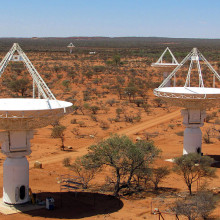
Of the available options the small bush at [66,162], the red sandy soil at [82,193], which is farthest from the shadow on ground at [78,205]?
the small bush at [66,162]

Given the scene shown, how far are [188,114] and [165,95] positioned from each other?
2172 mm

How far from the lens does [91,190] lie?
23891mm

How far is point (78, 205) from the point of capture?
70.7 feet

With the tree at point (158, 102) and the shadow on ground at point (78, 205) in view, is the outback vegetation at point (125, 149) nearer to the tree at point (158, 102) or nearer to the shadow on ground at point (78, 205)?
the tree at point (158, 102)

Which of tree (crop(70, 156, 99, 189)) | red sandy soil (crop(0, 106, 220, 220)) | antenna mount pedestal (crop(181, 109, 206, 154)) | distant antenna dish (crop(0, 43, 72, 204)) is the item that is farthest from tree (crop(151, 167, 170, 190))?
distant antenna dish (crop(0, 43, 72, 204))

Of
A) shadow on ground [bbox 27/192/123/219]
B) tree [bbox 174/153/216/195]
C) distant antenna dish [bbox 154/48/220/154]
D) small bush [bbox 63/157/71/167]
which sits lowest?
shadow on ground [bbox 27/192/123/219]

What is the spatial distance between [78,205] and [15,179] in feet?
10.7

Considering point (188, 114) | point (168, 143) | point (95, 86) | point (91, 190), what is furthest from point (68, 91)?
point (91, 190)

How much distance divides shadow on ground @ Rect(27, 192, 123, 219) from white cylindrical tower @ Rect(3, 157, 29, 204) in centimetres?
Answer: 114

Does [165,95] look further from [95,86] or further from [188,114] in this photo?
[95,86]

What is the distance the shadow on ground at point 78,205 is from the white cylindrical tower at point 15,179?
1.14 m

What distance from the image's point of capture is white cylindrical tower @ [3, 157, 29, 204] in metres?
20.7

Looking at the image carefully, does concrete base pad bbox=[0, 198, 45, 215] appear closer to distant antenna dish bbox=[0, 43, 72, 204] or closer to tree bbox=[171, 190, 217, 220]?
distant antenna dish bbox=[0, 43, 72, 204]

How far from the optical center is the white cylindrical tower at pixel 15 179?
816 inches
